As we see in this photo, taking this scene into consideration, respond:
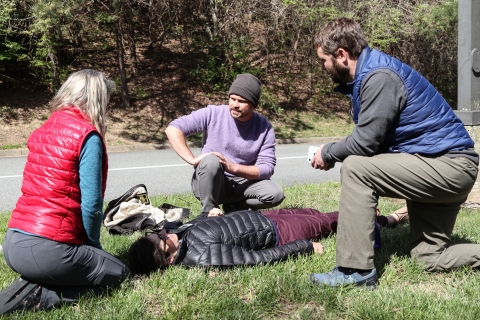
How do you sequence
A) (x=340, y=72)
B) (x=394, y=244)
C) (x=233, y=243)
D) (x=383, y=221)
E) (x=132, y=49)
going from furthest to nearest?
(x=132, y=49), (x=383, y=221), (x=394, y=244), (x=233, y=243), (x=340, y=72)

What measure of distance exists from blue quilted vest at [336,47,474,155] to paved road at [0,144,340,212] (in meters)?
4.95

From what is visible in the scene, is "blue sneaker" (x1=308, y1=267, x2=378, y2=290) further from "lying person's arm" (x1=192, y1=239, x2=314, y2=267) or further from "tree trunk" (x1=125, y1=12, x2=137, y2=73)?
"tree trunk" (x1=125, y1=12, x2=137, y2=73)

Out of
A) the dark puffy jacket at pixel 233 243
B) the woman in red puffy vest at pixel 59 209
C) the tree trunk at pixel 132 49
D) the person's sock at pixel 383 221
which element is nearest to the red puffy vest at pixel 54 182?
the woman in red puffy vest at pixel 59 209

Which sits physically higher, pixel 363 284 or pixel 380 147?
pixel 380 147

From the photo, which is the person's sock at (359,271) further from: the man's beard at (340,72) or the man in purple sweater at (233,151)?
the man in purple sweater at (233,151)

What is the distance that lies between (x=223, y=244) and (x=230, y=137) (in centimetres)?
154

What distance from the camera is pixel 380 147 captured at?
353cm

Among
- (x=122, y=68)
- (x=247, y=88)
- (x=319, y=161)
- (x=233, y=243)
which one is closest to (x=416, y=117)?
(x=319, y=161)

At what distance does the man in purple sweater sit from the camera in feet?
15.8

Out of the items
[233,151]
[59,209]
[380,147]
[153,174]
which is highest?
[380,147]

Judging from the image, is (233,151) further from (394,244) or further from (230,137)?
(394,244)

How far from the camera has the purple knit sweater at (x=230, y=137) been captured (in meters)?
5.05

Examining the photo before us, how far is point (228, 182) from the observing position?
5.12 metres

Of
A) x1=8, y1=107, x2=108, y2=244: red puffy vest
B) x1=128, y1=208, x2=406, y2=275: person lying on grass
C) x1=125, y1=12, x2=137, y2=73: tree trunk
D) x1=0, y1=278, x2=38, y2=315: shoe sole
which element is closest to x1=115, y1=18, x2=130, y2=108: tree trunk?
x1=125, y1=12, x2=137, y2=73: tree trunk
